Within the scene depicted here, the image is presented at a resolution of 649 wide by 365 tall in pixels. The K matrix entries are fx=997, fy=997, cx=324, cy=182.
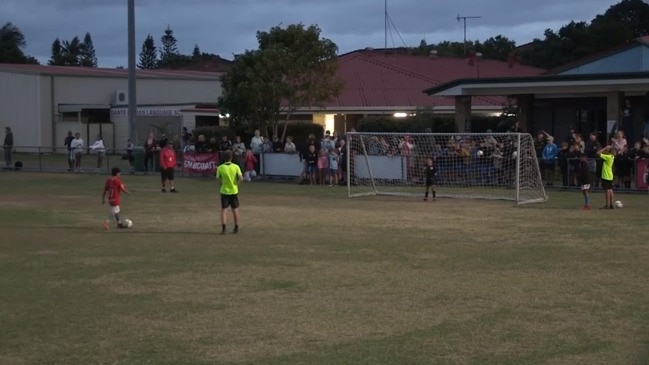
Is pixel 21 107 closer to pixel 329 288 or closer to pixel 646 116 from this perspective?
pixel 646 116

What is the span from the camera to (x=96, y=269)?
50.3ft

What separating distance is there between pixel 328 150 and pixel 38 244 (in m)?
16.7

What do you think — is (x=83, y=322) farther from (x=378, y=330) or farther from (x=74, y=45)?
(x=74, y=45)

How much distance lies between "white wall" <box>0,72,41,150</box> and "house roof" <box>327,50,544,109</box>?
18350 millimetres

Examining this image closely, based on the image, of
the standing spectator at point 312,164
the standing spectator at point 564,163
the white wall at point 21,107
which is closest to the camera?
the standing spectator at point 564,163

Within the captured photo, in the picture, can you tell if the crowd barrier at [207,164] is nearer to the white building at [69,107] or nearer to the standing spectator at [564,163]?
the standing spectator at [564,163]

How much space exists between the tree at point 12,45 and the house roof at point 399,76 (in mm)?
52182

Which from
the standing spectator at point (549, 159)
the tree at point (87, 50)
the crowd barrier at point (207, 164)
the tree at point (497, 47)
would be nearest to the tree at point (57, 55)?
the tree at point (87, 50)

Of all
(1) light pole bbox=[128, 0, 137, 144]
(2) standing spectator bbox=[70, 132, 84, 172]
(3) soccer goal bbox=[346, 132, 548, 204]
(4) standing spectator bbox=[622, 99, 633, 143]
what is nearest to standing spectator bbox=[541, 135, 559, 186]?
(3) soccer goal bbox=[346, 132, 548, 204]

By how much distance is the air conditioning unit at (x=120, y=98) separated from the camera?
6191 cm

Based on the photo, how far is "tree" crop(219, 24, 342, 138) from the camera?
143ft

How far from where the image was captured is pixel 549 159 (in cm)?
3139

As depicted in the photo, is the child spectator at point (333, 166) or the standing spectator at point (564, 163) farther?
the child spectator at point (333, 166)

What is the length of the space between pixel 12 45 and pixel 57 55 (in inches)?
1079
